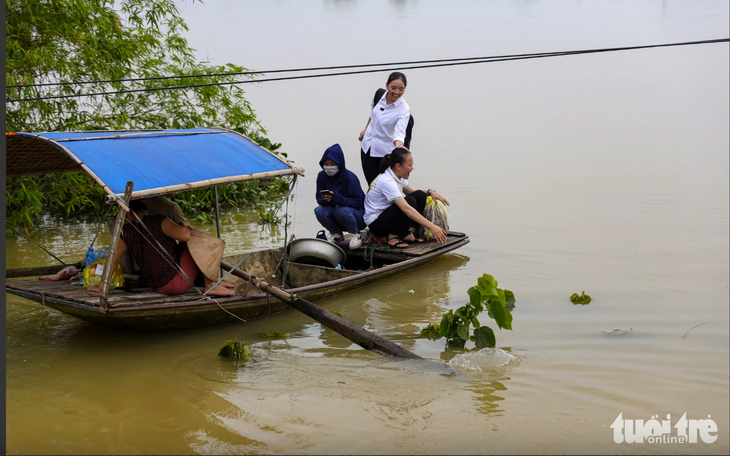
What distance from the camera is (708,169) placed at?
40.0 feet

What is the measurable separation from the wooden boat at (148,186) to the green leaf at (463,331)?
1.23 m

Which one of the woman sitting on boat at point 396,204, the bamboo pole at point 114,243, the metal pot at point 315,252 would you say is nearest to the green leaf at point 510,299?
the woman sitting on boat at point 396,204

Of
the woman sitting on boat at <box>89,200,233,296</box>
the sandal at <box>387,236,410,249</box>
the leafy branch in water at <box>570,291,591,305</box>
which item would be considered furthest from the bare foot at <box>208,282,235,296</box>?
the leafy branch in water at <box>570,291,591,305</box>

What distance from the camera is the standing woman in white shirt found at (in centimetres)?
738

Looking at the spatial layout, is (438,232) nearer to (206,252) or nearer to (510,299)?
(510,299)

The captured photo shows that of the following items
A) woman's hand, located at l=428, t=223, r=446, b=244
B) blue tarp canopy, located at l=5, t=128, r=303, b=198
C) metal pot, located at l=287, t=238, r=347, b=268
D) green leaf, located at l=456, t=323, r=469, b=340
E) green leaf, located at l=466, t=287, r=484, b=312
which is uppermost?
blue tarp canopy, located at l=5, t=128, r=303, b=198

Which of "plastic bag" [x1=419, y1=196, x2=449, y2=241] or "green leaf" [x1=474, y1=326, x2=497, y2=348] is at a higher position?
"plastic bag" [x1=419, y1=196, x2=449, y2=241]

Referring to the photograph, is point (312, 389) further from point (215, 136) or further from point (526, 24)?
point (526, 24)

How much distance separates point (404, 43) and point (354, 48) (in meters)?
1.81

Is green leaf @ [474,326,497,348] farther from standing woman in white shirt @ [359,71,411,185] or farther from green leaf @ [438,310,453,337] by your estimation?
standing woman in white shirt @ [359,71,411,185]

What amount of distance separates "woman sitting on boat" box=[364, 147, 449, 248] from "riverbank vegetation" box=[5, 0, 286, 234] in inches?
90.3

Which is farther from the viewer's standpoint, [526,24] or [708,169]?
[526,24]

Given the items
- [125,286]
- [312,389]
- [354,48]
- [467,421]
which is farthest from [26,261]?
[354,48]

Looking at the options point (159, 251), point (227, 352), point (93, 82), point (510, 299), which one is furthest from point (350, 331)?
point (93, 82)
